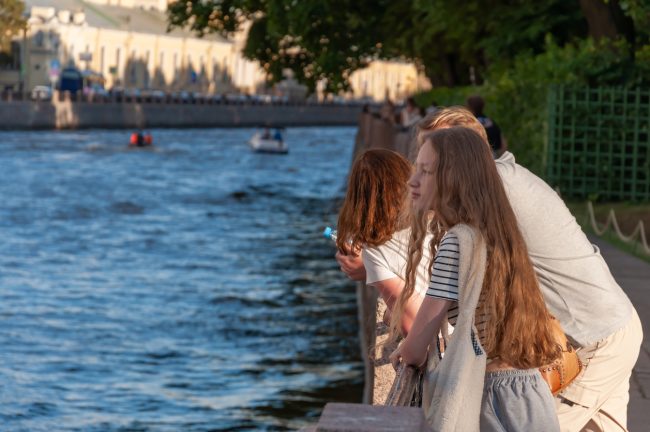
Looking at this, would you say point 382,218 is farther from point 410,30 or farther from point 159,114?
point 159,114

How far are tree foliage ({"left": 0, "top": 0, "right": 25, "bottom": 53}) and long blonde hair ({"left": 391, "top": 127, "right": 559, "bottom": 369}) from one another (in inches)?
4076

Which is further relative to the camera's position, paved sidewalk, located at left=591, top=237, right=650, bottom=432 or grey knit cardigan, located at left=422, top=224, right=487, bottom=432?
paved sidewalk, located at left=591, top=237, right=650, bottom=432

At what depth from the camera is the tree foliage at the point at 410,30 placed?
2497cm

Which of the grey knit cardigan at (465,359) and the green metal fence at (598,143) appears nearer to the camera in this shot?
the grey knit cardigan at (465,359)

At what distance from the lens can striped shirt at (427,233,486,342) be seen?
147 inches

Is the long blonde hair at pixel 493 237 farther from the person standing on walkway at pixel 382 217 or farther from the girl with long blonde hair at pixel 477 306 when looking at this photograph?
the person standing on walkway at pixel 382 217

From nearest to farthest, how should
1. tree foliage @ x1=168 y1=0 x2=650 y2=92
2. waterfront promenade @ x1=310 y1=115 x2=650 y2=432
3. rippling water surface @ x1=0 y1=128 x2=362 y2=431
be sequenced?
waterfront promenade @ x1=310 y1=115 x2=650 y2=432 → rippling water surface @ x1=0 y1=128 x2=362 y2=431 → tree foliage @ x1=168 y1=0 x2=650 y2=92

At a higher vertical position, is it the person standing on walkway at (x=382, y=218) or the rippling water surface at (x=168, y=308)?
the person standing on walkway at (x=382, y=218)

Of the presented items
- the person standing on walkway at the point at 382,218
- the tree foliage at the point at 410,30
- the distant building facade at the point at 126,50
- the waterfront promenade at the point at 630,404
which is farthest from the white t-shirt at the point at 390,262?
the distant building facade at the point at 126,50

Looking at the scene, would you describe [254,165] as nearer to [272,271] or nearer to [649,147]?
[272,271]

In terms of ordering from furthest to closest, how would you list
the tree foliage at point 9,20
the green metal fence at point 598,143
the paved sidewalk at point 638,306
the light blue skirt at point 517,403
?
the tree foliage at point 9,20 < the green metal fence at point 598,143 < the paved sidewalk at point 638,306 < the light blue skirt at point 517,403

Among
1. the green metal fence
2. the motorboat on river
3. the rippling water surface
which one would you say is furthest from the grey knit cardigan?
the motorboat on river

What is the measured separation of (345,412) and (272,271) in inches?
940

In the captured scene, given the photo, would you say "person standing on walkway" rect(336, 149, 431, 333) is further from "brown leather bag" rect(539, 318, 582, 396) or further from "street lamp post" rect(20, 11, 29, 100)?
"street lamp post" rect(20, 11, 29, 100)
